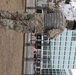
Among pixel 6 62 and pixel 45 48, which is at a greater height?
pixel 6 62

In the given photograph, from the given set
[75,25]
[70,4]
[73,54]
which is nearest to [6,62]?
[75,25]

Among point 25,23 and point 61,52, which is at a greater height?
point 25,23

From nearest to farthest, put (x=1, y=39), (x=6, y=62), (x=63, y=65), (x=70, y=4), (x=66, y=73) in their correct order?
(x=1, y=39) → (x=6, y=62) → (x=70, y=4) → (x=63, y=65) → (x=66, y=73)

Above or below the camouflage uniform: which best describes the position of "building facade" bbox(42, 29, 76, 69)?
below

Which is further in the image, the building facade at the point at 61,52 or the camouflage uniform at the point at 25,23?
the building facade at the point at 61,52

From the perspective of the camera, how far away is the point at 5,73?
11.5 metres

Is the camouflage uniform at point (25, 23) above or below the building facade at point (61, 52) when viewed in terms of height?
above

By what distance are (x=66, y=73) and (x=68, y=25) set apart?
46910mm

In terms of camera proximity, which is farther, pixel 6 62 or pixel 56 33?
pixel 6 62

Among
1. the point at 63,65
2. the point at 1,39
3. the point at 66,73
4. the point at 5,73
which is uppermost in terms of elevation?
the point at 1,39

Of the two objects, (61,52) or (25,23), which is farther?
(61,52)

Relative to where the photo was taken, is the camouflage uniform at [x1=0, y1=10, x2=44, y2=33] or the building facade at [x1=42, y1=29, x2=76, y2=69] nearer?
the camouflage uniform at [x1=0, y1=10, x2=44, y2=33]

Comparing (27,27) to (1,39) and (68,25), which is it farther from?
(1,39)

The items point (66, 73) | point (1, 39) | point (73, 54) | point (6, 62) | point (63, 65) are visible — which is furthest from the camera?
point (66, 73)
